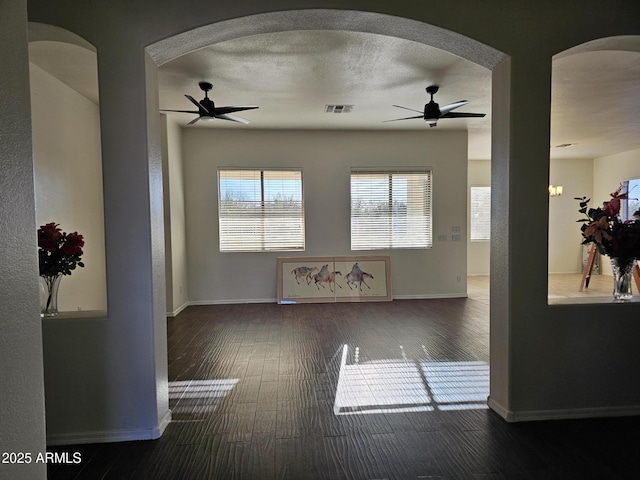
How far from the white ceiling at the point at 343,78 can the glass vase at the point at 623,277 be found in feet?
4.73

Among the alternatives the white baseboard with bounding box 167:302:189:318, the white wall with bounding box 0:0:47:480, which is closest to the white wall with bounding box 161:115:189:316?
the white baseboard with bounding box 167:302:189:318

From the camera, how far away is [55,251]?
245cm

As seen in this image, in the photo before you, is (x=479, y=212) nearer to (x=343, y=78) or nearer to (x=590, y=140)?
(x=590, y=140)

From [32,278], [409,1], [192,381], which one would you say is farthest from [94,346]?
[409,1]

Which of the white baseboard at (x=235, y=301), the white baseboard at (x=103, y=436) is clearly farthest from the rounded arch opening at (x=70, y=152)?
the white baseboard at (x=235, y=301)

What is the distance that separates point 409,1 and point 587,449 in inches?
120

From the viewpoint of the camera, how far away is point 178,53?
8.57 ft

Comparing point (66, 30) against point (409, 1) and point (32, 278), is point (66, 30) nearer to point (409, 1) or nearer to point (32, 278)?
point (32, 278)

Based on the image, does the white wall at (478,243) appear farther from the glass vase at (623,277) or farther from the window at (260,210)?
the glass vase at (623,277)

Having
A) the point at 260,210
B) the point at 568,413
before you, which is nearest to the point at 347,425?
the point at 568,413

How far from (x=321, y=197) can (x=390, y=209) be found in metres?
1.31

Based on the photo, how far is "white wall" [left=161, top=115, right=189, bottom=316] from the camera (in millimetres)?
5547

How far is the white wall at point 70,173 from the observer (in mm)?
3654

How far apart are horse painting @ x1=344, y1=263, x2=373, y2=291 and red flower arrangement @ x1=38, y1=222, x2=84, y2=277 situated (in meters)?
4.63
